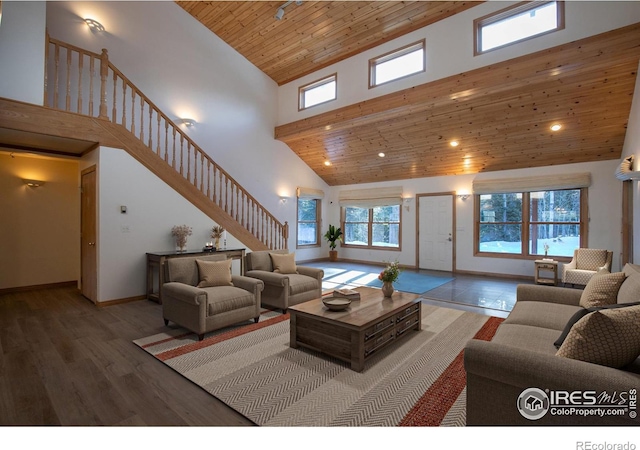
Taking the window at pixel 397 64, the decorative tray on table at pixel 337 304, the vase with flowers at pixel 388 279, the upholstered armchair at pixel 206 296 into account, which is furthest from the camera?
the window at pixel 397 64

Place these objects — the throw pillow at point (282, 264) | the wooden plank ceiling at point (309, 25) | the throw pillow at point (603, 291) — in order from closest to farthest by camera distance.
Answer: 1. the throw pillow at point (603, 291)
2. the throw pillow at point (282, 264)
3. the wooden plank ceiling at point (309, 25)

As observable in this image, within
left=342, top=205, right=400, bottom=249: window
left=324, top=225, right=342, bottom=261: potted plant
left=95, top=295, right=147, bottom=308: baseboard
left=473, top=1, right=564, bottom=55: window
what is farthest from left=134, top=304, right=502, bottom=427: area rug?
left=324, top=225, right=342, bottom=261: potted plant

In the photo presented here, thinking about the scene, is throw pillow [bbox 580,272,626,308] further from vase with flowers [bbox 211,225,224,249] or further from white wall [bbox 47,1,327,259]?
white wall [bbox 47,1,327,259]

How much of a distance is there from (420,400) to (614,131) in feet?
20.2

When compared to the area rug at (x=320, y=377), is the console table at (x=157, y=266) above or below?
above

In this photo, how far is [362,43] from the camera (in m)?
6.61

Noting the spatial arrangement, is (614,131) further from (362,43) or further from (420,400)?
(420,400)

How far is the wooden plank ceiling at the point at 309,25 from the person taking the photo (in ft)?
18.7

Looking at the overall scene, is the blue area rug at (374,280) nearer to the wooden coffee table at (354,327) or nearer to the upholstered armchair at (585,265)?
the upholstered armchair at (585,265)

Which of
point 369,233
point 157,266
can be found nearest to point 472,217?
point 369,233

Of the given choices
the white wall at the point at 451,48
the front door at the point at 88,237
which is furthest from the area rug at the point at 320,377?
the white wall at the point at 451,48

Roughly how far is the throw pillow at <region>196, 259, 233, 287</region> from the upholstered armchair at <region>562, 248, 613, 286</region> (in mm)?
5869

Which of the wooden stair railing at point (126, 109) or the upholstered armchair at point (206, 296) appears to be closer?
the upholstered armchair at point (206, 296)

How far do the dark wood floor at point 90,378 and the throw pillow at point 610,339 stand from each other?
1927 millimetres
